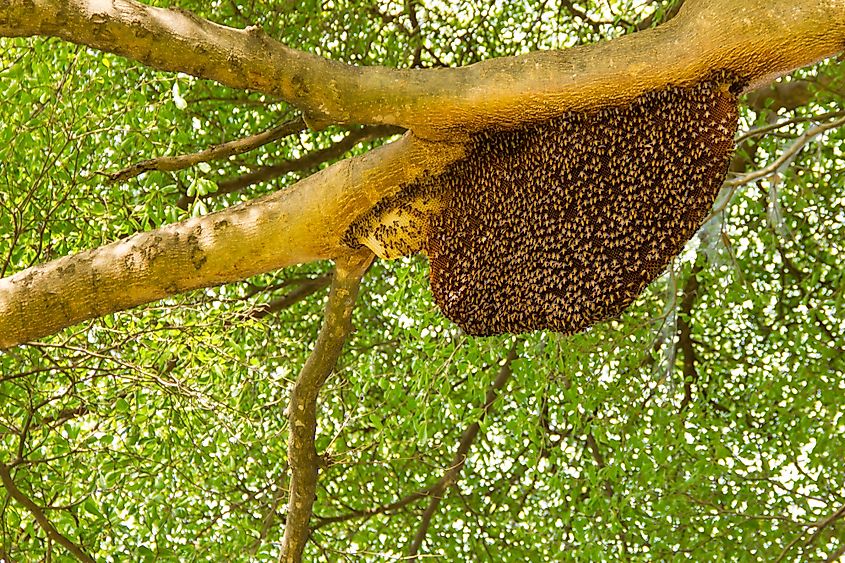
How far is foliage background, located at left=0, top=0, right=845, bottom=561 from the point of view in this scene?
5.54 metres

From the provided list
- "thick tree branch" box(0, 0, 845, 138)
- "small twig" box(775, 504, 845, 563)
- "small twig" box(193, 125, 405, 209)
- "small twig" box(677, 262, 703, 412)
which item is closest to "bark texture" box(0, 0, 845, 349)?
"thick tree branch" box(0, 0, 845, 138)

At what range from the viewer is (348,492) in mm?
8211

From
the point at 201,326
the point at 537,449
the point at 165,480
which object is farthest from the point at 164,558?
the point at 537,449

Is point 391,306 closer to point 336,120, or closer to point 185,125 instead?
point 185,125

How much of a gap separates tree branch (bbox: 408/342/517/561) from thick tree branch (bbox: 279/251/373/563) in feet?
10.1

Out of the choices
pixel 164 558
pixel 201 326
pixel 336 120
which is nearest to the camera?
pixel 336 120

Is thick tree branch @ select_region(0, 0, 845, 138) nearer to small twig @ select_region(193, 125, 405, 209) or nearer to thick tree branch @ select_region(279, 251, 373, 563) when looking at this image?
thick tree branch @ select_region(279, 251, 373, 563)

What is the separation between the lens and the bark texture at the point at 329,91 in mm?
3041

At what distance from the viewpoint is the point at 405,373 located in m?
7.11

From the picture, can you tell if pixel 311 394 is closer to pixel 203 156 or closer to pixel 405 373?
pixel 203 156

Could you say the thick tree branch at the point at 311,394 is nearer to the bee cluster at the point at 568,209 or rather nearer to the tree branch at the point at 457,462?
the bee cluster at the point at 568,209

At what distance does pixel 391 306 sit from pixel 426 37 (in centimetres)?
189

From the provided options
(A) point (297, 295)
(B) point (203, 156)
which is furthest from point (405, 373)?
(B) point (203, 156)

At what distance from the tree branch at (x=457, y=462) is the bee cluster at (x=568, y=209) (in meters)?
4.09
